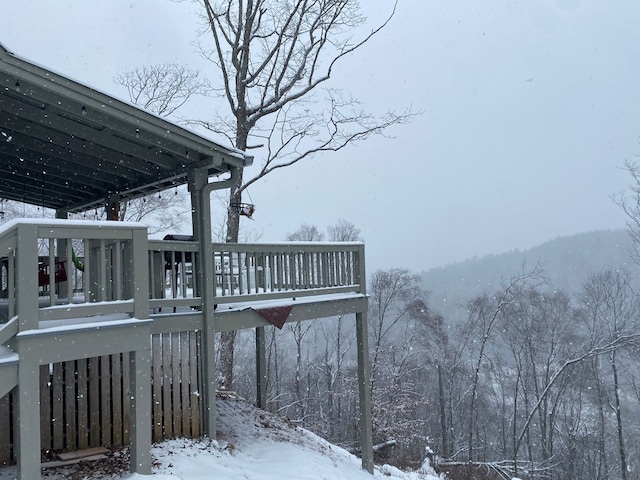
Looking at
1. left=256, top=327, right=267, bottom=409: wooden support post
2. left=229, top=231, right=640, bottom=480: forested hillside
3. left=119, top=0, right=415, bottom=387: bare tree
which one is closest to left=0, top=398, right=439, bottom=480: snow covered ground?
left=256, top=327, right=267, bottom=409: wooden support post

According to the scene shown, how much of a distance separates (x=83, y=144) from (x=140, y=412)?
365 cm

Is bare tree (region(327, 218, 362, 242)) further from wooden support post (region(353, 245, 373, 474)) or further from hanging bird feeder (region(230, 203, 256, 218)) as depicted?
wooden support post (region(353, 245, 373, 474))

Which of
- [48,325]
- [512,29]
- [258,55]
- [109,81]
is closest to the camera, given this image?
[48,325]

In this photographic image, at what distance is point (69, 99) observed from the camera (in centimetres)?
493

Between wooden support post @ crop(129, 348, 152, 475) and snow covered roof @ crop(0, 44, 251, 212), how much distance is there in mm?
2563

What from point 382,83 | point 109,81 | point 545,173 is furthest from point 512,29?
point 545,173

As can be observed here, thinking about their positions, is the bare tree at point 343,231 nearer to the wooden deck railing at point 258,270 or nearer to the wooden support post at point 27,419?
the wooden deck railing at point 258,270

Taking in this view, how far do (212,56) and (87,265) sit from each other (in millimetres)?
13524

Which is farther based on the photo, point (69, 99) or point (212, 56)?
point (212, 56)

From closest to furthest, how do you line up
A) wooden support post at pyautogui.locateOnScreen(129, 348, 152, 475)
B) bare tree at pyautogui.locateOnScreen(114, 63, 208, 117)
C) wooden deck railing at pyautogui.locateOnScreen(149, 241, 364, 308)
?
1. wooden support post at pyautogui.locateOnScreen(129, 348, 152, 475)
2. wooden deck railing at pyautogui.locateOnScreen(149, 241, 364, 308)
3. bare tree at pyautogui.locateOnScreen(114, 63, 208, 117)

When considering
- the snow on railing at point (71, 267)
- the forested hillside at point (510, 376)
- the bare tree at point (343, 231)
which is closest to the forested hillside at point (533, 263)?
the forested hillside at point (510, 376)

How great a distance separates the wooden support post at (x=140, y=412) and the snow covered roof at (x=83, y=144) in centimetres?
256

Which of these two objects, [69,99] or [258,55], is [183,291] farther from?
[258,55]

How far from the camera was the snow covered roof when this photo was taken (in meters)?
4.84
